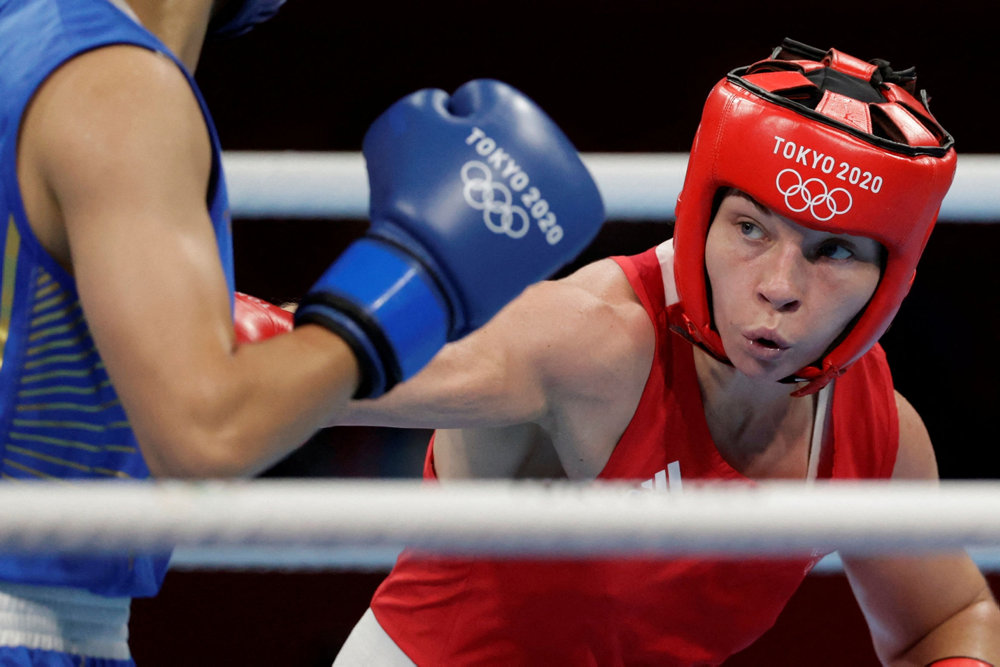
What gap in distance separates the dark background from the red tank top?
2.96ft

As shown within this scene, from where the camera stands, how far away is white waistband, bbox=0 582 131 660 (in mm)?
1008

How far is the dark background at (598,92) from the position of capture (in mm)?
2543

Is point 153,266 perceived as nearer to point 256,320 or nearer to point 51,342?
point 51,342

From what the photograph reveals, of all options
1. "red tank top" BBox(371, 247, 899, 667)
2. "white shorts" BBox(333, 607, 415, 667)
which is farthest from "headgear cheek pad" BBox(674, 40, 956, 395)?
"white shorts" BBox(333, 607, 415, 667)

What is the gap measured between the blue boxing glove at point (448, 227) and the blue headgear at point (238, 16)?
0.52ft

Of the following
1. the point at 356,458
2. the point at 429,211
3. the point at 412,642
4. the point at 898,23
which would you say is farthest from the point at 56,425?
the point at 898,23

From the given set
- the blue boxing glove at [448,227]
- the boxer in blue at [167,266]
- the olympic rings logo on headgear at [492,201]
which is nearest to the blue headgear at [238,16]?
the boxer in blue at [167,266]

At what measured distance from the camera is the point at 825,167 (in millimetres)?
1416

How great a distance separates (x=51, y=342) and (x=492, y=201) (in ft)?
1.23

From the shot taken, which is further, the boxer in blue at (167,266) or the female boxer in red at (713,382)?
the female boxer in red at (713,382)

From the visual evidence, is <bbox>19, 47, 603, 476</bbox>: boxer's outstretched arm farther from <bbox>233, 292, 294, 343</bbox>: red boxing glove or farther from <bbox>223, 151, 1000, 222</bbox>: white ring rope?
<bbox>223, 151, 1000, 222</bbox>: white ring rope

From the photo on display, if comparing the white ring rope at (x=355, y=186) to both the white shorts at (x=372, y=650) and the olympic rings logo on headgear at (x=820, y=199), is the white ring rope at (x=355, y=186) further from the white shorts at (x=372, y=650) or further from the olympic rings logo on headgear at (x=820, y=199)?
the white shorts at (x=372, y=650)

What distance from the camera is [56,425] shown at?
0.99m

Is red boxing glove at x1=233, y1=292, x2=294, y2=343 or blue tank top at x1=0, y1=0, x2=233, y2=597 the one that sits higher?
blue tank top at x1=0, y1=0, x2=233, y2=597
